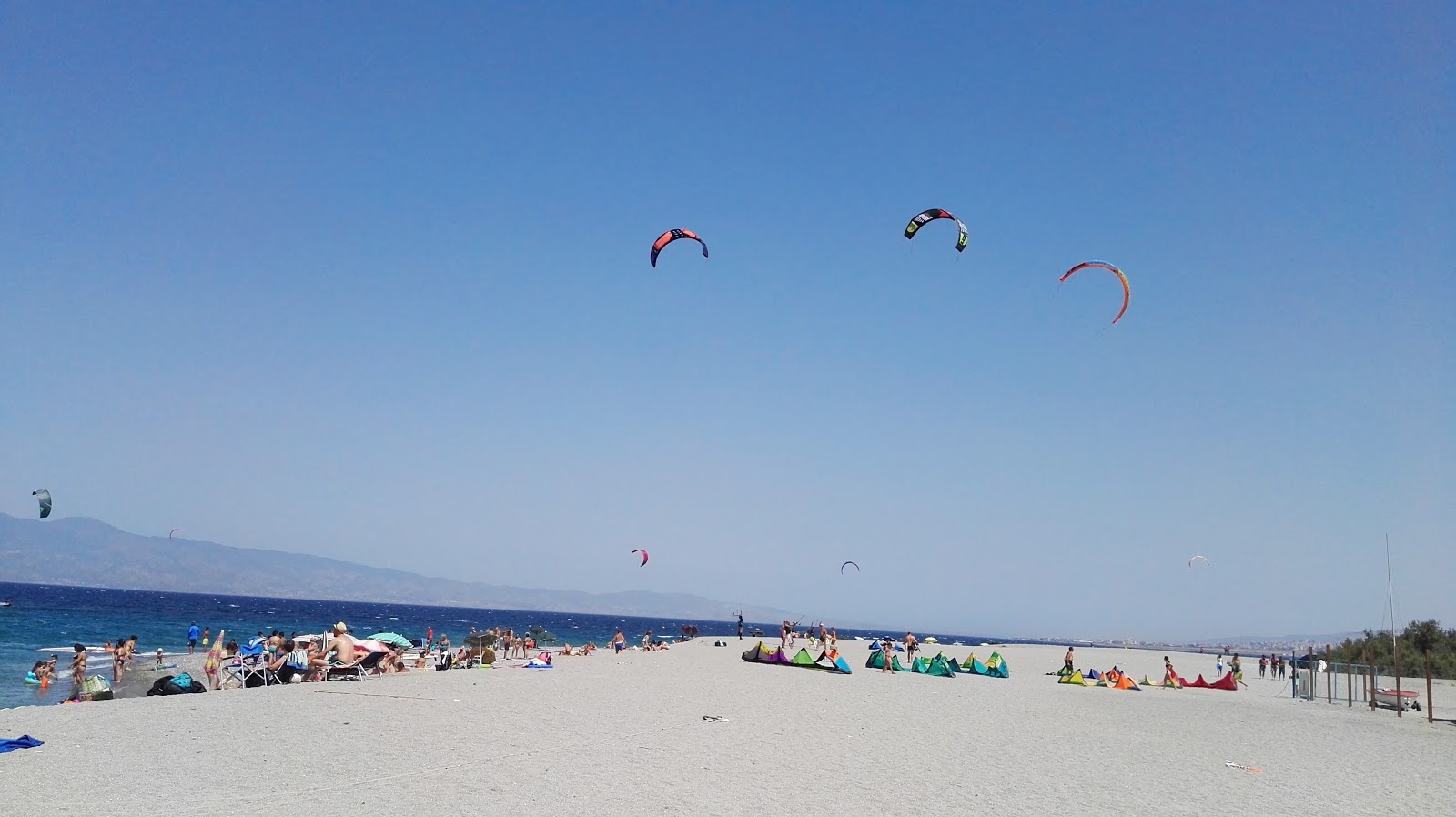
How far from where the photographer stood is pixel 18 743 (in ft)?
27.5

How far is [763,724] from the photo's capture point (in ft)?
39.8

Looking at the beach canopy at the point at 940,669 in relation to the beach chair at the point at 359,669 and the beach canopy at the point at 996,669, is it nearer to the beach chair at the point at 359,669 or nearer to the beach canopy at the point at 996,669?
the beach canopy at the point at 996,669

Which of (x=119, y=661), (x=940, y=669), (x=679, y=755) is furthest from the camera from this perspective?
(x=940, y=669)

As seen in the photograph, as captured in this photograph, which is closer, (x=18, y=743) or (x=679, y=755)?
(x=18, y=743)

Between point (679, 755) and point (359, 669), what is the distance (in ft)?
31.2

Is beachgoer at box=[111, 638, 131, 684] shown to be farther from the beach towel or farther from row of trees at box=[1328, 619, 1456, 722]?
row of trees at box=[1328, 619, 1456, 722]

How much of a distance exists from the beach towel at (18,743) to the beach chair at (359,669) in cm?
735

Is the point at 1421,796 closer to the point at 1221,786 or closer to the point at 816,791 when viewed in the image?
the point at 1221,786

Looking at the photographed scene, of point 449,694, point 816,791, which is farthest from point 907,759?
point 449,694

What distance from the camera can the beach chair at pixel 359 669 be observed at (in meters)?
16.2

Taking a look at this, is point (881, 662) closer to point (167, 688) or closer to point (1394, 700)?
point (1394, 700)

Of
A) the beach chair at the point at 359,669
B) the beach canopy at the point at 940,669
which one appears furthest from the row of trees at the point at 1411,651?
the beach chair at the point at 359,669

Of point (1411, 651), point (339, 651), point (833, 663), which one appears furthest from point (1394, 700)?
point (339, 651)

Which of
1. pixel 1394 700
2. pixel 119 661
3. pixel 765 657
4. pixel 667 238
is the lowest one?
pixel 119 661
